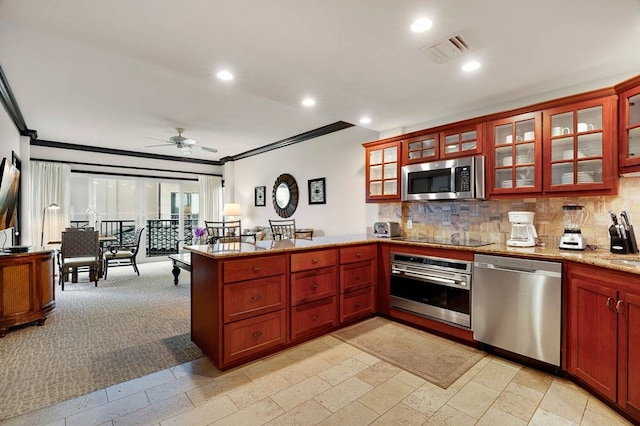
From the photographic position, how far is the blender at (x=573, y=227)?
2.49 m

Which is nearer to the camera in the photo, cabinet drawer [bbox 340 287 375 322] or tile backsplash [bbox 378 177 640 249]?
tile backsplash [bbox 378 177 640 249]

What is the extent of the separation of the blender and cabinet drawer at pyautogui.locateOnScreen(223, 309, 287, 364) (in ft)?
7.99

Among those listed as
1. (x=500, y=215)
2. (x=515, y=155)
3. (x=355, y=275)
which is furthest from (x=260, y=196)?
(x=515, y=155)

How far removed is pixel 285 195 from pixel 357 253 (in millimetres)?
3275

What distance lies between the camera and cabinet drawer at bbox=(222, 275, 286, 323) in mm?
2326

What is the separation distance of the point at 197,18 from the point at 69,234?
15.4 feet

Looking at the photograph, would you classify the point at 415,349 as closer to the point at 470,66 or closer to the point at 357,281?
the point at 357,281

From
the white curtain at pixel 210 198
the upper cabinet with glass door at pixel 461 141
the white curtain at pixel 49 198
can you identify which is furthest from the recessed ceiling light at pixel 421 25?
the white curtain at pixel 210 198

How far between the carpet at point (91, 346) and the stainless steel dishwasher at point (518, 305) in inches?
97.4

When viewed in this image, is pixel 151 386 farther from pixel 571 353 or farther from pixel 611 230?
pixel 611 230

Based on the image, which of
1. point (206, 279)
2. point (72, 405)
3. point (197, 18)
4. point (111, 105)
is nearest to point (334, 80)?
point (197, 18)

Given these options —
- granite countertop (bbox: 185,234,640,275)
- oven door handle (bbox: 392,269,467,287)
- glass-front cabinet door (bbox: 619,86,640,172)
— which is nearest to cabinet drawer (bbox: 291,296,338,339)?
granite countertop (bbox: 185,234,640,275)

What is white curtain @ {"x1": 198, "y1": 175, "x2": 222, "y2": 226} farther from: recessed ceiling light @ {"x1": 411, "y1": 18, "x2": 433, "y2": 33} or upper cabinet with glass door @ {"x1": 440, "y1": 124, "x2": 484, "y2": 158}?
recessed ceiling light @ {"x1": 411, "y1": 18, "x2": 433, "y2": 33}

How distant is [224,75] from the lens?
8.43ft
